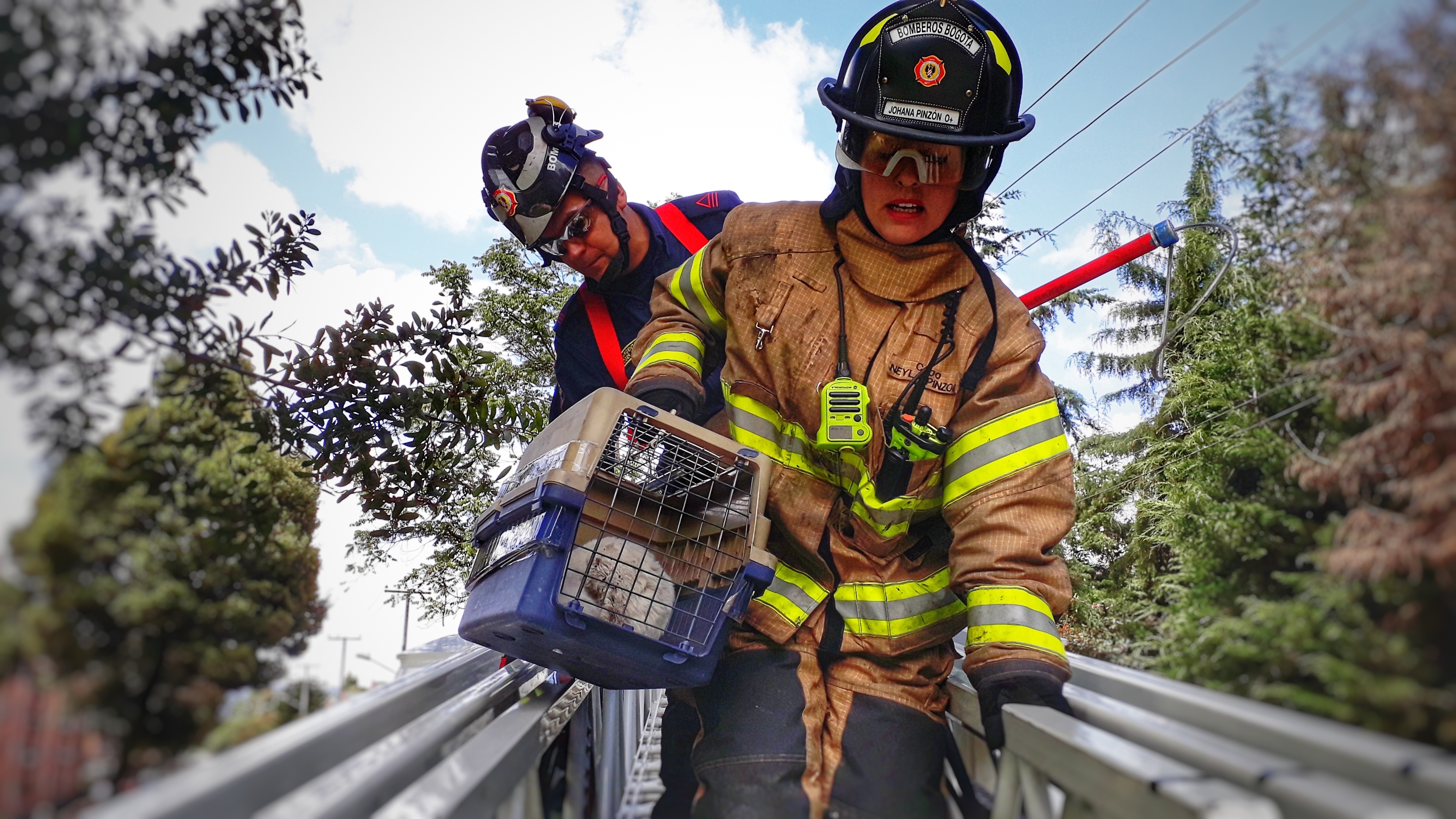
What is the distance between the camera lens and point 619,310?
415 centimetres

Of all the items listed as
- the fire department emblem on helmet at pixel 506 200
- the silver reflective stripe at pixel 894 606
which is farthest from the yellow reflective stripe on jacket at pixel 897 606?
the fire department emblem on helmet at pixel 506 200

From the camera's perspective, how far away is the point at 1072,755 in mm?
1496

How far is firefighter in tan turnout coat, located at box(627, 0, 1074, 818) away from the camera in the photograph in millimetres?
2158

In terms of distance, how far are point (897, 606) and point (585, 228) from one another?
7.32 ft

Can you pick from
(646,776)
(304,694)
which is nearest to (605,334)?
(646,776)

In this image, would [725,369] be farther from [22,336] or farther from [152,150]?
[22,336]

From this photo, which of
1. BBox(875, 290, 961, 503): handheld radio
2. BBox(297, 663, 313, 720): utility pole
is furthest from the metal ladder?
BBox(297, 663, 313, 720): utility pole

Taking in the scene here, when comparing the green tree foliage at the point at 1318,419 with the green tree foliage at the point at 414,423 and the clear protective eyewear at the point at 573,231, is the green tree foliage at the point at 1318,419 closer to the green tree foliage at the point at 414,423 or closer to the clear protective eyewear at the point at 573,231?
the green tree foliage at the point at 414,423

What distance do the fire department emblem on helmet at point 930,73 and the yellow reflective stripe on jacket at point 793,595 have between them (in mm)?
1284

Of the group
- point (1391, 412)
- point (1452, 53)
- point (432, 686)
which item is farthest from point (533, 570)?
point (1452, 53)

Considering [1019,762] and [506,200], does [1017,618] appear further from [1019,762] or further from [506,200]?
[506,200]

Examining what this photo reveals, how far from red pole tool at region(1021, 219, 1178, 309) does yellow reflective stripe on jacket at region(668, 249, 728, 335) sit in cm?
88

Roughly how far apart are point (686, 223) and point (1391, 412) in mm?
3468

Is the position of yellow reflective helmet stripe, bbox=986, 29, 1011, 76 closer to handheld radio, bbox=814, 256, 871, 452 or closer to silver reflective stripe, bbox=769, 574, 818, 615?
handheld radio, bbox=814, 256, 871, 452
